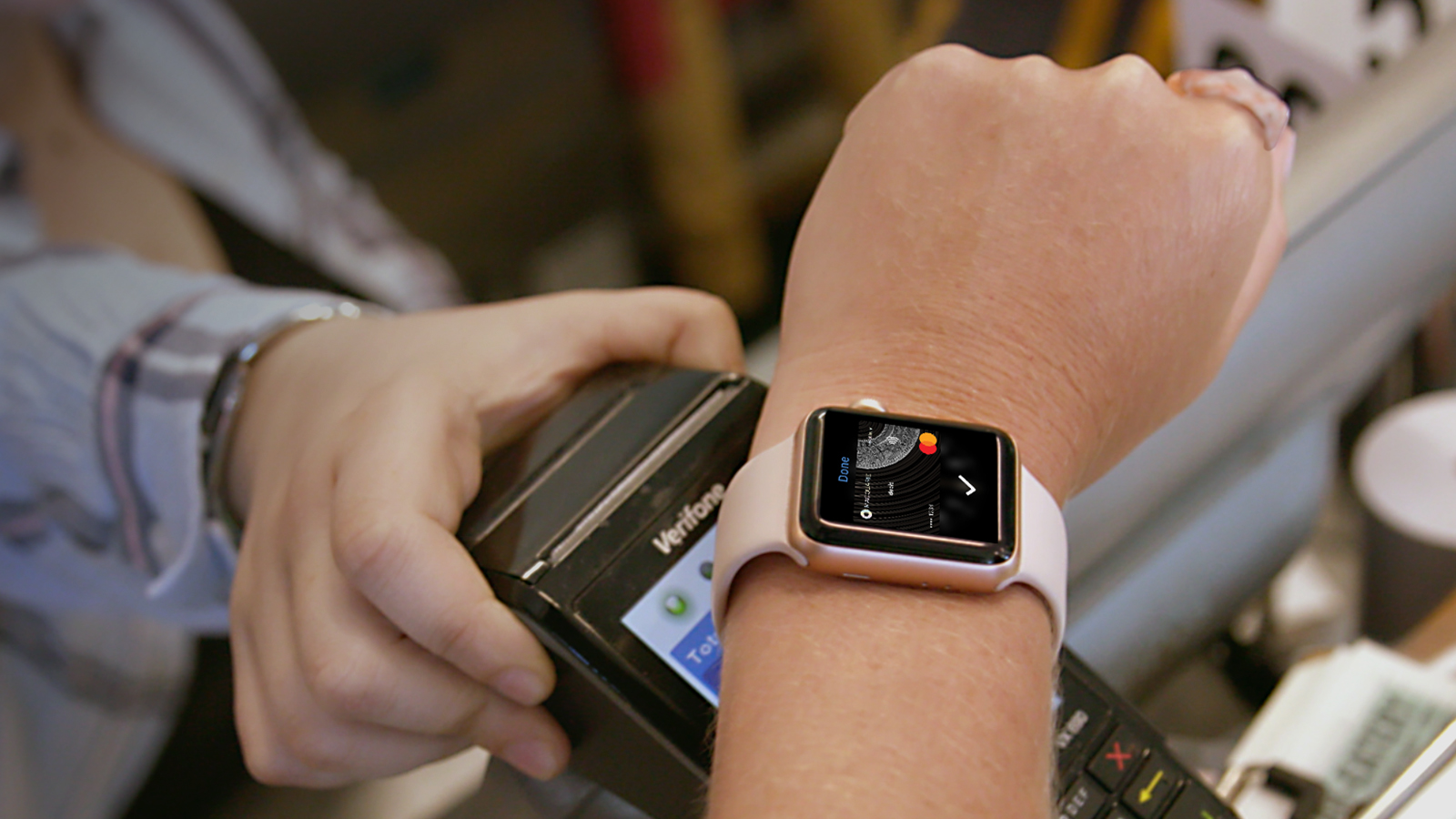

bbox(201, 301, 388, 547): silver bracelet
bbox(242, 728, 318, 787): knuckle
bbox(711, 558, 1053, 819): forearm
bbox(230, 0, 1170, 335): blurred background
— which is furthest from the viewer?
bbox(230, 0, 1170, 335): blurred background

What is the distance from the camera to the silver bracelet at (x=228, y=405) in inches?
18.8

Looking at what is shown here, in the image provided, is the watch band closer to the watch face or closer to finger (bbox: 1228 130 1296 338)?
the watch face

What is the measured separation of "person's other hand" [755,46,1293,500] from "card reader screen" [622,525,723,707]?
0.05 m

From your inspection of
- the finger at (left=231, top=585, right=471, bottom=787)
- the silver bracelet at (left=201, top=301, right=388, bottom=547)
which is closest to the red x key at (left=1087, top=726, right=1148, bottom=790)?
the finger at (left=231, top=585, right=471, bottom=787)

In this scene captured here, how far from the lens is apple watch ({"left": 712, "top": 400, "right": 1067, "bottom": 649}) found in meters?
0.30

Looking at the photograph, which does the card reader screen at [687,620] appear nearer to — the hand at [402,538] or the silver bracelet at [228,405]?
the hand at [402,538]

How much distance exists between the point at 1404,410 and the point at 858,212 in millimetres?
401

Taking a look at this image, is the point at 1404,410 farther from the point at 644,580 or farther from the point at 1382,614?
the point at 644,580

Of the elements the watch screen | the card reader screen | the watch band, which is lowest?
the card reader screen

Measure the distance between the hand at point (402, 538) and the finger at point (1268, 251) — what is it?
193 millimetres

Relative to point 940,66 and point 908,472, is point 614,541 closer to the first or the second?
point 908,472

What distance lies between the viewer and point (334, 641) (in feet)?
1.11

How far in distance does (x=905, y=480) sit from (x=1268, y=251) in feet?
0.61

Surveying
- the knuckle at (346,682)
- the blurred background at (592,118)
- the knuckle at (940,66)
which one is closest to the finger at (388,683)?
the knuckle at (346,682)
